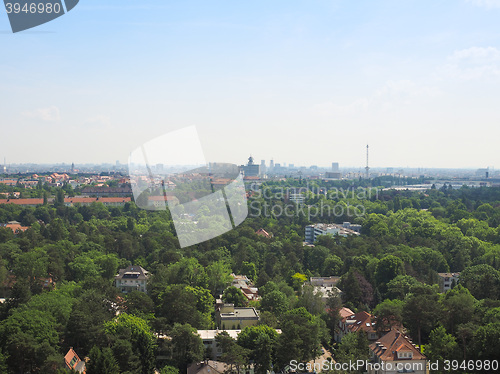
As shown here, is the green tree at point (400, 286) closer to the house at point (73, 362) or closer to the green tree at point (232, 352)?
the green tree at point (232, 352)

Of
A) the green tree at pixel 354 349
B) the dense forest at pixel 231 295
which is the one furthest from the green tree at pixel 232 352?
the green tree at pixel 354 349

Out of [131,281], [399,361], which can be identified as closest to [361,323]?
[399,361]

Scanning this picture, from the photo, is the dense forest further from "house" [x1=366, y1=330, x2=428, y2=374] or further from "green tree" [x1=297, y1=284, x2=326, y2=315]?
"house" [x1=366, y1=330, x2=428, y2=374]

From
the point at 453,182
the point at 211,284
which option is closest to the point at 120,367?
the point at 211,284

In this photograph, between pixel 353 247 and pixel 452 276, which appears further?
pixel 353 247

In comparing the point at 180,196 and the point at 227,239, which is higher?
the point at 180,196

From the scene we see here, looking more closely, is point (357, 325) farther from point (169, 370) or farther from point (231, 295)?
point (169, 370)

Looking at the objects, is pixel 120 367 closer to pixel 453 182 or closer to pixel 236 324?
pixel 236 324

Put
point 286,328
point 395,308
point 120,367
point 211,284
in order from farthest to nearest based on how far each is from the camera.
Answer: point 211,284 < point 395,308 < point 286,328 < point 120,367
